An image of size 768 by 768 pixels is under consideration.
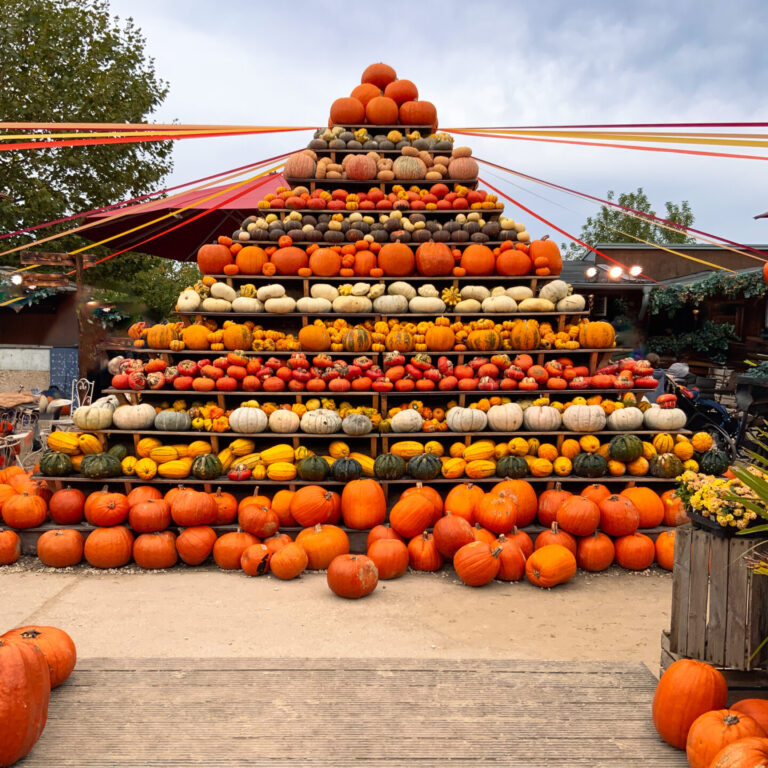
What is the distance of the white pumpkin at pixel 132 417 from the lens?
5.39m

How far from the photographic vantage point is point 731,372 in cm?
1347

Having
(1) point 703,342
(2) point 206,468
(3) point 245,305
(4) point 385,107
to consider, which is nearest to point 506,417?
A: (2) point 206,468

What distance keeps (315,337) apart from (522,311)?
2.07 meters

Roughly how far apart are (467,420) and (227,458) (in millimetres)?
2159

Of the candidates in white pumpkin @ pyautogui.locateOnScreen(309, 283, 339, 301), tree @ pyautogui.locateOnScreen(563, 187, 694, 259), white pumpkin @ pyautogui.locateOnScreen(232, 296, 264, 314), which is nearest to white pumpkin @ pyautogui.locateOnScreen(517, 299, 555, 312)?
white pumpkin @ pyautogui.locateOnScreen(309, 283, 339, 301)

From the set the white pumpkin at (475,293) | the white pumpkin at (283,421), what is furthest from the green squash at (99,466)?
the white pumpkin at (475,293)

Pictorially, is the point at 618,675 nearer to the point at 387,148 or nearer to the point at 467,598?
the point at 467,598

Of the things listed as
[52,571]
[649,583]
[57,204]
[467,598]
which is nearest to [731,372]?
[649,583]

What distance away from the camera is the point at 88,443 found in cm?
534

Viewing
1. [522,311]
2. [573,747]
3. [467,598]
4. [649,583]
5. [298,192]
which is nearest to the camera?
[573,747]

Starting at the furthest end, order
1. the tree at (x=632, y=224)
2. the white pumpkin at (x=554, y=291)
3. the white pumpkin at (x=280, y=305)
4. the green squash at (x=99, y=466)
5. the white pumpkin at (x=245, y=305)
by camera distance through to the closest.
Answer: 1. the tree at (x=632, y=224)
2. the white pumpkin at (x=554, y=291)
3. the white pumpkin at (x=245, y=305)
4. the white pumpkin at (x=280, y=305)
5. the green squash at (x=99, y=466)

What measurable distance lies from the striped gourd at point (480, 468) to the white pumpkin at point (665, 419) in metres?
1.51

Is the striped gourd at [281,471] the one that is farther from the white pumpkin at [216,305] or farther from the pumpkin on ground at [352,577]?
the white pumpkin at [216,305]

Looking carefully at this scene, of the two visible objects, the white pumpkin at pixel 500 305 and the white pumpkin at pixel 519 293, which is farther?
the white pumpkin at pixel 519 293
